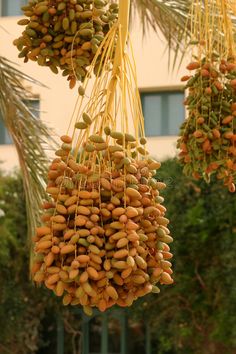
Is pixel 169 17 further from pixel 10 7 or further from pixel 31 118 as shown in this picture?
pixel 10 7

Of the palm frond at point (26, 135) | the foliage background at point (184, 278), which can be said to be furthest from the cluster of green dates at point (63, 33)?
the foliage background at point (184, 278)

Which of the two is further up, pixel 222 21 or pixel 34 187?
pixel 222 21

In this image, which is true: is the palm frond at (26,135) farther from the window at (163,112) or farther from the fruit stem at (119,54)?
the window at (163,112)

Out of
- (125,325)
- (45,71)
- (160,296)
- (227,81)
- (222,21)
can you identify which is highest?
(222,21)

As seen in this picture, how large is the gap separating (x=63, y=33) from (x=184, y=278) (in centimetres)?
650

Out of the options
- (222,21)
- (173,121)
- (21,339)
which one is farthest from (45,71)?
(222,21)

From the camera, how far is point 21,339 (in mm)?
9102

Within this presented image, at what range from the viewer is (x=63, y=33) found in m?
2.05

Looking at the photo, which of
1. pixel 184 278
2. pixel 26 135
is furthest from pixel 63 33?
pixel 184 278

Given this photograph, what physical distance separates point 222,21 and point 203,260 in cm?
663

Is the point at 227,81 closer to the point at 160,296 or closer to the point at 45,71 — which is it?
the point at 160,296

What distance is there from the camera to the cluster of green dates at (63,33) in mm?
2016

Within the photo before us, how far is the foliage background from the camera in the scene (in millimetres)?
8117

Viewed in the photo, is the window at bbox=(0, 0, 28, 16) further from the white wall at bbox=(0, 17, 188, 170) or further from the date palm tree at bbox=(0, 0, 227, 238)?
the date palm tree at bbox=(0, 0, 227, 238)
